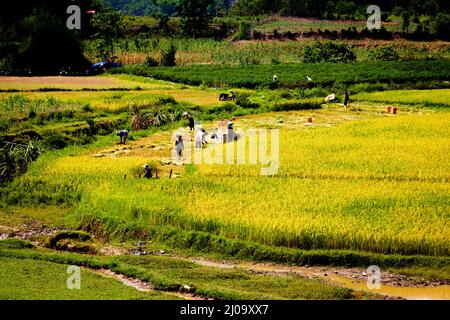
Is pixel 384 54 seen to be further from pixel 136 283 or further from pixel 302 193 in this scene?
pixel 136 283

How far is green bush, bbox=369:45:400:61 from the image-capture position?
4619 centimetres

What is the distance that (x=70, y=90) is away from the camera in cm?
3500

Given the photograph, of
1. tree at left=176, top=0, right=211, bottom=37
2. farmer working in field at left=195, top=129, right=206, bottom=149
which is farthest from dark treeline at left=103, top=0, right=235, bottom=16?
farmer working in field at left=195, top=129, right=206, bottom=149

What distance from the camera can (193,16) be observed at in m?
58.3

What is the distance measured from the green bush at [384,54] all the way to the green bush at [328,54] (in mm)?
1247

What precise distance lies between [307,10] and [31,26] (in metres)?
29.7

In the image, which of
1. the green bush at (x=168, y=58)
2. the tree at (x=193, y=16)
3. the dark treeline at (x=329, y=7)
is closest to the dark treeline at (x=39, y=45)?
the green bush at (x=168, y=58)

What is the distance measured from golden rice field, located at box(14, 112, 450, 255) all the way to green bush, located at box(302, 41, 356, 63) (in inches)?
905

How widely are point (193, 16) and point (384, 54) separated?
1715cm

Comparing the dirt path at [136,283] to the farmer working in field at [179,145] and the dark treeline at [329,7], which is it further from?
the dark treeline at [329,7]

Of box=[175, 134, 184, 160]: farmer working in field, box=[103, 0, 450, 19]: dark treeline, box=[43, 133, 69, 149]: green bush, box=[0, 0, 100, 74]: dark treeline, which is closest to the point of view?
box=[175, 134, 184, 160]: farmer working in field

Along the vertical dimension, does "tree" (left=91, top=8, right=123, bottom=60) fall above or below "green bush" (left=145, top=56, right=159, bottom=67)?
above

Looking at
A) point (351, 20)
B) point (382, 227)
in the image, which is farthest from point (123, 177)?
point (351, 20)

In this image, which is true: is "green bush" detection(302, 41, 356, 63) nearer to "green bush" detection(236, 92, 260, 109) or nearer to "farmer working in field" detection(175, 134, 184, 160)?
"green bush" detection(236, 92, 260, 109)
